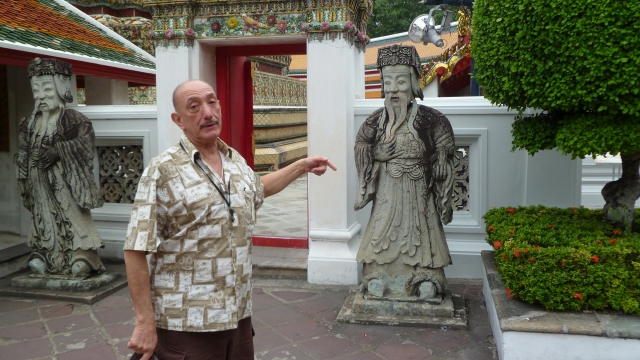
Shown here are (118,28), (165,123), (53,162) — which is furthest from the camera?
(118,28)

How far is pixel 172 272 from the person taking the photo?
2555 millimetres

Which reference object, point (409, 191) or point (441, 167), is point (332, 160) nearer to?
point (409, 191)

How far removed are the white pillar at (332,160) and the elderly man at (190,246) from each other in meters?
3.34

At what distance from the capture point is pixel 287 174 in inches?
120

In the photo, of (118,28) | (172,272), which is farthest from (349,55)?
(118,28)

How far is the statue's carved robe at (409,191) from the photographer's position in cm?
487

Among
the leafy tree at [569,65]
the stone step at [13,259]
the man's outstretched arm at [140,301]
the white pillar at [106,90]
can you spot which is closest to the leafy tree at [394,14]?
the white pillar at [106,90]

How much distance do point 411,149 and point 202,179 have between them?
269 centimetres

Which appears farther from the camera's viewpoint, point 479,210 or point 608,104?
point 479,210

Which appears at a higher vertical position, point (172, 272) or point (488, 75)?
point (488, 75)

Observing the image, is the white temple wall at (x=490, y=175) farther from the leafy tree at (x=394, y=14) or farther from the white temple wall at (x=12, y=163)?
the leafy tree at (x=394, y=14)

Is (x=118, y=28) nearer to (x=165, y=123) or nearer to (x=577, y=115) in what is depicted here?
(x=165, y=123)

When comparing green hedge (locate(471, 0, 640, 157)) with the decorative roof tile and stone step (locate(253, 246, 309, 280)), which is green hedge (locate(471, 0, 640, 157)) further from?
the decorative roof tile

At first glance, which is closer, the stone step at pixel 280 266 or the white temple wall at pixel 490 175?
the white temple wall at pixel 490 175
